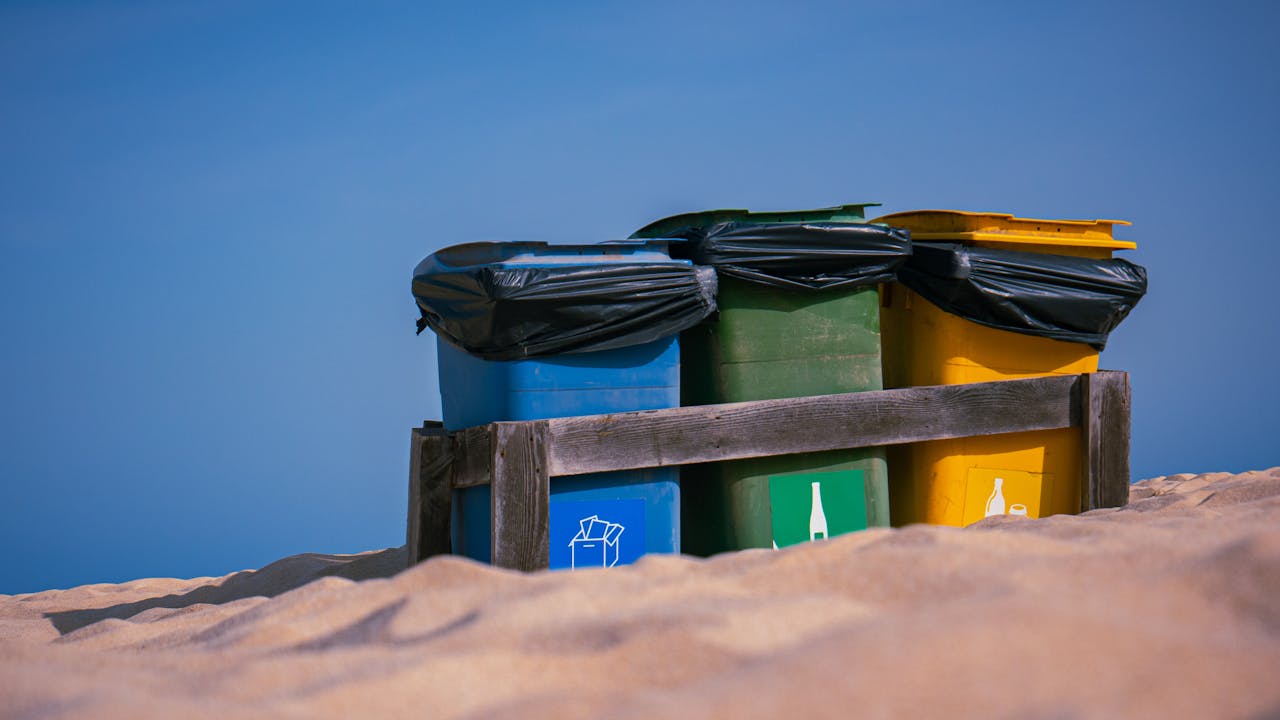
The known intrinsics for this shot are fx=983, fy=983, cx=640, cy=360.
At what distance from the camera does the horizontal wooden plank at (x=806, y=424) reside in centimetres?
363

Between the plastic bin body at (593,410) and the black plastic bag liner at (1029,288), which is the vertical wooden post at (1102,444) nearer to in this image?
the black plastic bag liner at (1029,288)

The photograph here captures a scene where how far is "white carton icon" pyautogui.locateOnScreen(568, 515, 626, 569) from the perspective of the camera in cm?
365

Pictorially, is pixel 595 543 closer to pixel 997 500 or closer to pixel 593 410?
pixel 593 410

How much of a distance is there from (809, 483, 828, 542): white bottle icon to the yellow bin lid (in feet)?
4.36

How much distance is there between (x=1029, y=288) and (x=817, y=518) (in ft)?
4.63

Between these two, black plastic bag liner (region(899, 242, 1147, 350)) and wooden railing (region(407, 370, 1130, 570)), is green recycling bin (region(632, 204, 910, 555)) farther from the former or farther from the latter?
black plastic bag liner (region(899, 242, 1147, 350))

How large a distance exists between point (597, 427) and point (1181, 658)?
2.36 meters

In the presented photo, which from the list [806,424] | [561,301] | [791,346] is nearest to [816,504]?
[806,424]

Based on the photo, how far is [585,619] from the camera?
1.83 metres

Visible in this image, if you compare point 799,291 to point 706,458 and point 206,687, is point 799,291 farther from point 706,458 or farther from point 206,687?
point 206,687

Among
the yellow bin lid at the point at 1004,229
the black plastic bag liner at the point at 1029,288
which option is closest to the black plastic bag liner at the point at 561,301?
the black plastic bag liner at the point at 1029,288

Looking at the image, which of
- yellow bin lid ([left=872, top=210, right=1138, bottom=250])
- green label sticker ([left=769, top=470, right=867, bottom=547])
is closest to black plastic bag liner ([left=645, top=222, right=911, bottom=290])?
yellow bin lid ([left=872, top=210, right=1138, bottom=250])

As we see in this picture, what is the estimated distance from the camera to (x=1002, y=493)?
4352 mm

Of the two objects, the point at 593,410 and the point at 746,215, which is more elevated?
the point at 746,215
